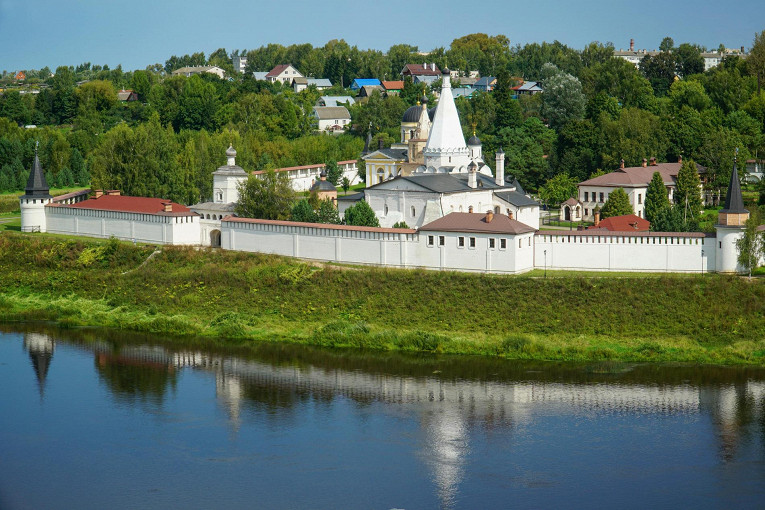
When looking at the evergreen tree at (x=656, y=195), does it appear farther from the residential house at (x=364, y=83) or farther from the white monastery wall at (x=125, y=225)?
the residential house at (x=364, y=83)

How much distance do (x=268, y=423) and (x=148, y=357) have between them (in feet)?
18.5

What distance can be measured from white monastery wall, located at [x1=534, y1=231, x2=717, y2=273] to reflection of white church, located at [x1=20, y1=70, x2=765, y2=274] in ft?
0.08

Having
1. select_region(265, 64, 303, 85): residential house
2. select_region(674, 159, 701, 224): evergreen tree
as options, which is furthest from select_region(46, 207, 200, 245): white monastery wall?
select_region(265, 64, 303, 85): residential house

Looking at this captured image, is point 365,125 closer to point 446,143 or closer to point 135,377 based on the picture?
point 446,143

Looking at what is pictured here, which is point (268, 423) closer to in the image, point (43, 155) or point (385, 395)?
point (385, 395)

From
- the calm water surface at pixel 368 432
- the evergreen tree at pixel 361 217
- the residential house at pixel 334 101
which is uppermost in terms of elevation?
the residential house at pixel 334 101

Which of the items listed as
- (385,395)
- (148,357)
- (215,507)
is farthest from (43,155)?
(215,507)

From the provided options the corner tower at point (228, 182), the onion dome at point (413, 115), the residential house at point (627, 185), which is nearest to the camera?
the corner tower at point (228, 182)

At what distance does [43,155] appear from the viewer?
49500 millimetres

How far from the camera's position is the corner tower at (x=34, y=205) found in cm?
3562

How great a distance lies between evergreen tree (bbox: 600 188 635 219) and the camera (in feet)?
114

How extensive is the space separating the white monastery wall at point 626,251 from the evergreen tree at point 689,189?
9.82 meters

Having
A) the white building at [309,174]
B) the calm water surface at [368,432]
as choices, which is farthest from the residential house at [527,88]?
the calm water surface at [368,432]

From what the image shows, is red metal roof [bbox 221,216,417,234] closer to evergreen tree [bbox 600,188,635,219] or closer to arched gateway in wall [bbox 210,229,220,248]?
arched gateway in wall [bbox 210,229,220,248]
